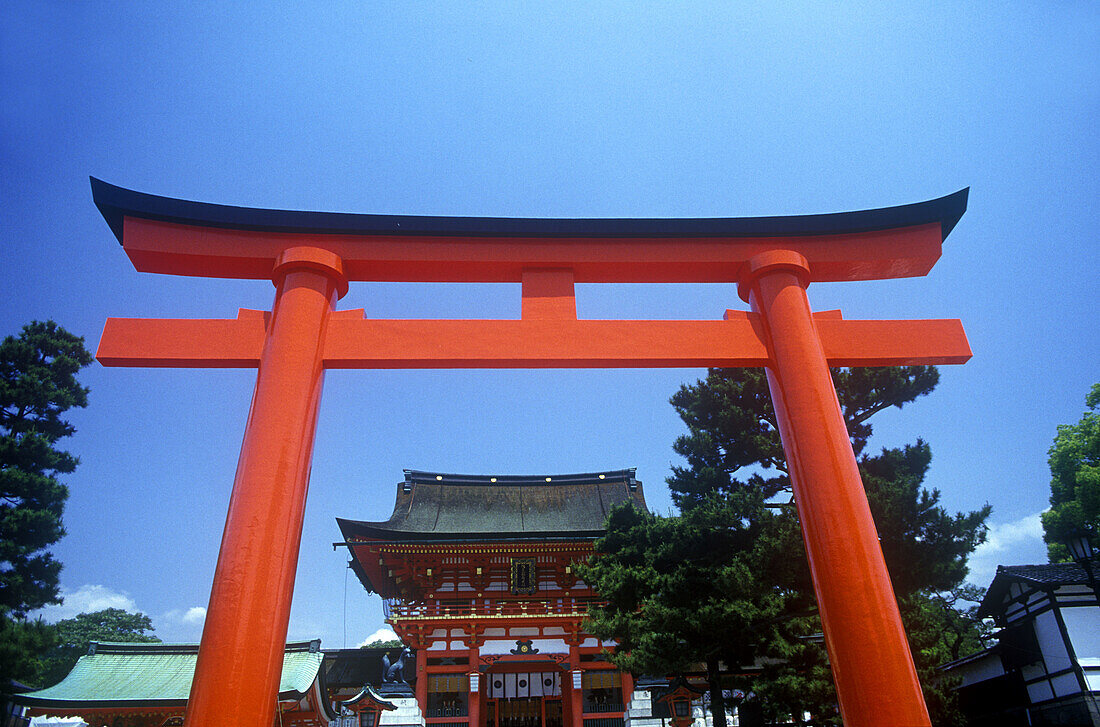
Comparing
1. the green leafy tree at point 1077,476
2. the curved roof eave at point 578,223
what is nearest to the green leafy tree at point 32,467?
the curved roof eave at point 578,223

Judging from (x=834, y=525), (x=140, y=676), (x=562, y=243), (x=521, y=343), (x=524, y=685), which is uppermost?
(x=562, y=243)

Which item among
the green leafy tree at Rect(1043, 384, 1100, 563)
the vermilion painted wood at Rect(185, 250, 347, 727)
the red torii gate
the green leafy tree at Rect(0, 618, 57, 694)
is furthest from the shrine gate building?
the green leafy tree at Rect(1043, 384, 1100, 563)

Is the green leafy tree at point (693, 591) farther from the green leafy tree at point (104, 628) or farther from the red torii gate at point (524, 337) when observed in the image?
the green leafy tree at point (104, 628)

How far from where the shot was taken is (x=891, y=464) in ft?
37.1

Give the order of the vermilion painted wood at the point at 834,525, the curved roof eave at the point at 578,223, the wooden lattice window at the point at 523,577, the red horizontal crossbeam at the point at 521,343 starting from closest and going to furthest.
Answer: the vermilion painted wood at the point at 834,525 < the red horizontal crossbeam at the point at 521,343 < the curved roof eave at the point at 578,223 < the wooden lattice window at the point at 523,577

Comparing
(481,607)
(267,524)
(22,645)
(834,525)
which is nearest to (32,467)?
(22,645)

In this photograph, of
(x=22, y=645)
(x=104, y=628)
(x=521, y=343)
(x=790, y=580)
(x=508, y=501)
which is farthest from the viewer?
(x=104, y=628)

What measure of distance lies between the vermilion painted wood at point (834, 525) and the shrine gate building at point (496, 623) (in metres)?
8.58

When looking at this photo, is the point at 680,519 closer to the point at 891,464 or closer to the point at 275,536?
the point at 891,464

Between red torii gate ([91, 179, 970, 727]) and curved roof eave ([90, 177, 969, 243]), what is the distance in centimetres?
2

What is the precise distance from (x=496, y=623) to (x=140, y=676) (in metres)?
7.22

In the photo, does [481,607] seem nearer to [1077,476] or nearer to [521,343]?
[521,343]

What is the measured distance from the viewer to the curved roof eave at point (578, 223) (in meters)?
5.95

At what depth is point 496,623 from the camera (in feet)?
46.6
